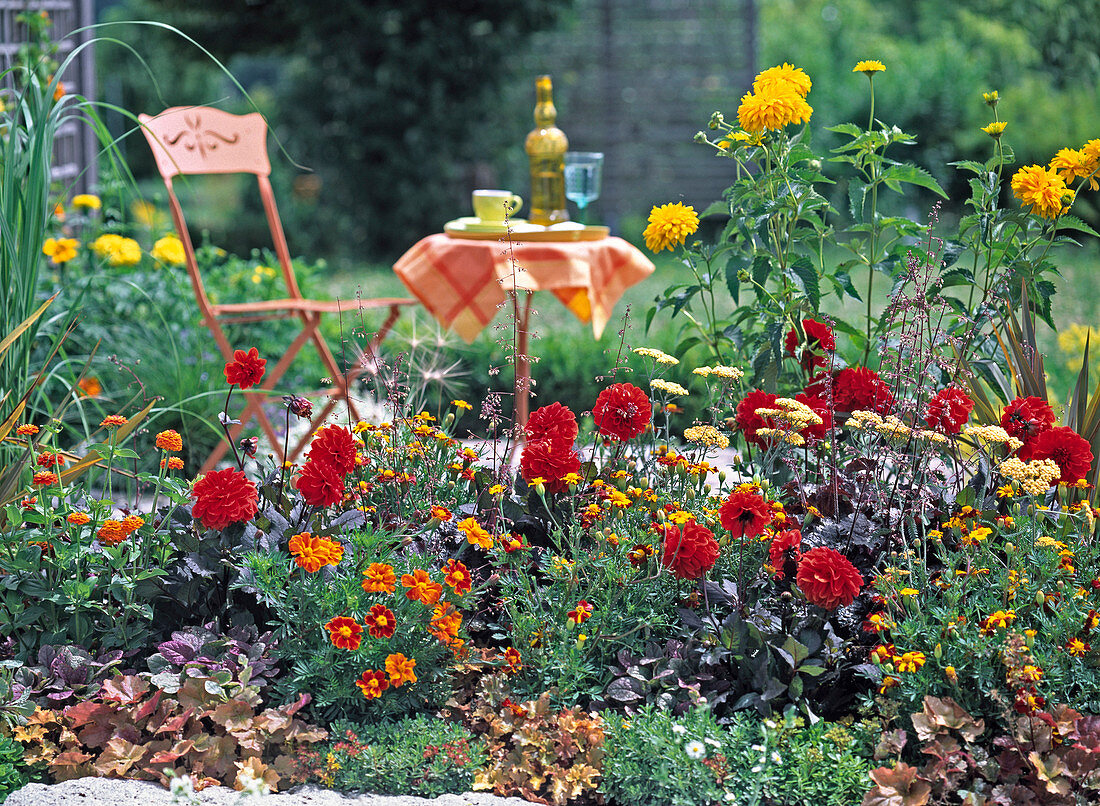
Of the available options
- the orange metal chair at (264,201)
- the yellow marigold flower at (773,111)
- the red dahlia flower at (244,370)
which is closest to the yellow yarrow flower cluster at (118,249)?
the orange metal chair at (264,201)

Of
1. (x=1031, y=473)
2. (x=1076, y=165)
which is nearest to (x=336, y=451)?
(x=1031, y=473)

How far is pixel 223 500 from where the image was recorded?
6.60 ft

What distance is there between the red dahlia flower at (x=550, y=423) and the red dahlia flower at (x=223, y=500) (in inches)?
23.3

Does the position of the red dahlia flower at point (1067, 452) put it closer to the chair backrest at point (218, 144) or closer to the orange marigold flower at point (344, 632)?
the orange marigold flower at point (344, 632)

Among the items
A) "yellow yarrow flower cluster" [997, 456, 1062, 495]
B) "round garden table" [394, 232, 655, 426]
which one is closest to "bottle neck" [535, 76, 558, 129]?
"round garden table" [394, 232, 655, 426]

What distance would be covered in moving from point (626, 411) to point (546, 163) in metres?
2.00

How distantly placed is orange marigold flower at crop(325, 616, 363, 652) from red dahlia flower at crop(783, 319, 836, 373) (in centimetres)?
125

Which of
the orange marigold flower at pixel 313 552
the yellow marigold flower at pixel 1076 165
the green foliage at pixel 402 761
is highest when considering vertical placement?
→ the yellow marigold flower at pixel 1076 165

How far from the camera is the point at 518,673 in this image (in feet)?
6.62

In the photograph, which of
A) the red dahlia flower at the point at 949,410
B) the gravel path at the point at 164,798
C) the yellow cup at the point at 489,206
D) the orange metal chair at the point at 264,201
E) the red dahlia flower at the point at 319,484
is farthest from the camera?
the yellow cup at the point at 489,206

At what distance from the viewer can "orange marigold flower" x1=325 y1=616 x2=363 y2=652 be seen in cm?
177

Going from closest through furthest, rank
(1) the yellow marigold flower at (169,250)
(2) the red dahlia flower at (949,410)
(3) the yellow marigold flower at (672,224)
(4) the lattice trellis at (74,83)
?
1. (2) the red dahlia flower at (949,410)
2. (3) the yellow marigold flower at (672,224)
3. (1) the yellow marigold flower at (169,250)
4. (4) the lattice trellis at (74,83)

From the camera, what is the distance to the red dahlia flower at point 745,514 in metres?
1.88

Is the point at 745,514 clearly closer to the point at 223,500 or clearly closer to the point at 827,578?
the point at 827,578
